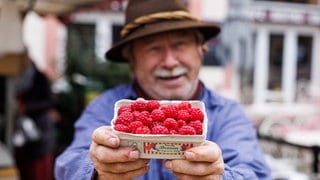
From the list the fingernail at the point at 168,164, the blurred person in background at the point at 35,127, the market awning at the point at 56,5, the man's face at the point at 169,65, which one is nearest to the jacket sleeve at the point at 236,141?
the man's face at the point at 169,65

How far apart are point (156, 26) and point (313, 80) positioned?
12.2 m

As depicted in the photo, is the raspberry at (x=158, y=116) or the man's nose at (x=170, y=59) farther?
the man's nose at (x=170, y=59)

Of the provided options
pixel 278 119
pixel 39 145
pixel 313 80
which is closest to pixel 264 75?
pixel 313 80

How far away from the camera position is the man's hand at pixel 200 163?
95 centimetres

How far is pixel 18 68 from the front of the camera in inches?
131

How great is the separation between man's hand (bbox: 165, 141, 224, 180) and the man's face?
0.46 meters

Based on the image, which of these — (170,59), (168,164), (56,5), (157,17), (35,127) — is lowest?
(35,127)

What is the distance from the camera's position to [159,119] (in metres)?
0.99

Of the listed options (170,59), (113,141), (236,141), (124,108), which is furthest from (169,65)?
(113,141)

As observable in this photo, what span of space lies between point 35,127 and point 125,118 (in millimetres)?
3196

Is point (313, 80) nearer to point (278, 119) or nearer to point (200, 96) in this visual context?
point (278, 119)

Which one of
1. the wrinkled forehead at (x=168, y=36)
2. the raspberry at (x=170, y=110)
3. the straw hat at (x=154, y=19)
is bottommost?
the raspberry at (x=170, y=110)

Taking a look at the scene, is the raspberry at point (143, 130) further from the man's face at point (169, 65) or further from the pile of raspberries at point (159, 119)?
the man's face at point (169, 65)

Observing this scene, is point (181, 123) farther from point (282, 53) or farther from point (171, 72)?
point (282, 53)
